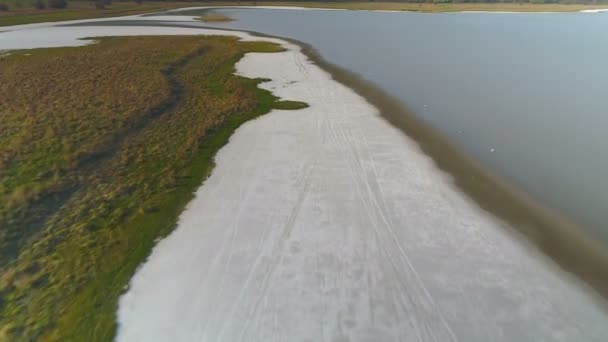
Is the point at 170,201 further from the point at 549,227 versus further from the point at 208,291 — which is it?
the point at 549,227

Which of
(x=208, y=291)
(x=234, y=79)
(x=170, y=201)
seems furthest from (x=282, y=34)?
(x=208, y=291)

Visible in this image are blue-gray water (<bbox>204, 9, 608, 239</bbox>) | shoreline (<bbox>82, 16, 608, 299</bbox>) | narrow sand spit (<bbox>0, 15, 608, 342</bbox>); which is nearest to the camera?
narrow sand spit (<bbox>0, 15, 608, 342</bbox>)

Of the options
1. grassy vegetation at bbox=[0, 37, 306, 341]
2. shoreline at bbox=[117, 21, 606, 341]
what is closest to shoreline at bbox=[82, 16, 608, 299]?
shoreline at bbox=[117, 21, 606, 341]

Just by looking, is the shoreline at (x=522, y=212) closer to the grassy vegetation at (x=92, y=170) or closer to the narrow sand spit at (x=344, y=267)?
the narrow sand spit at (x=344, y=267)

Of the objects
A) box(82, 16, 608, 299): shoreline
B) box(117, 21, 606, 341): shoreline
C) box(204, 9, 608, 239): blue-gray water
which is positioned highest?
box(204, 9, 608, 239): blue-gray water

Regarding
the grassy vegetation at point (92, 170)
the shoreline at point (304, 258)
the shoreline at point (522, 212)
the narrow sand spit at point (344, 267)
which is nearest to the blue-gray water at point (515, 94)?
the shoreline at point (522, 212)

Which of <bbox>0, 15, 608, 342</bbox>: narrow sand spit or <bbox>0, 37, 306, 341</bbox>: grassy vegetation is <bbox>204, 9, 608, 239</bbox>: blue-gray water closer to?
<bbox>0, 15, 608, 342</bbox>: narrow sand spit

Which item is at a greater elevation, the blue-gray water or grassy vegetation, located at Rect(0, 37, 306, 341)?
the blue-gray water
